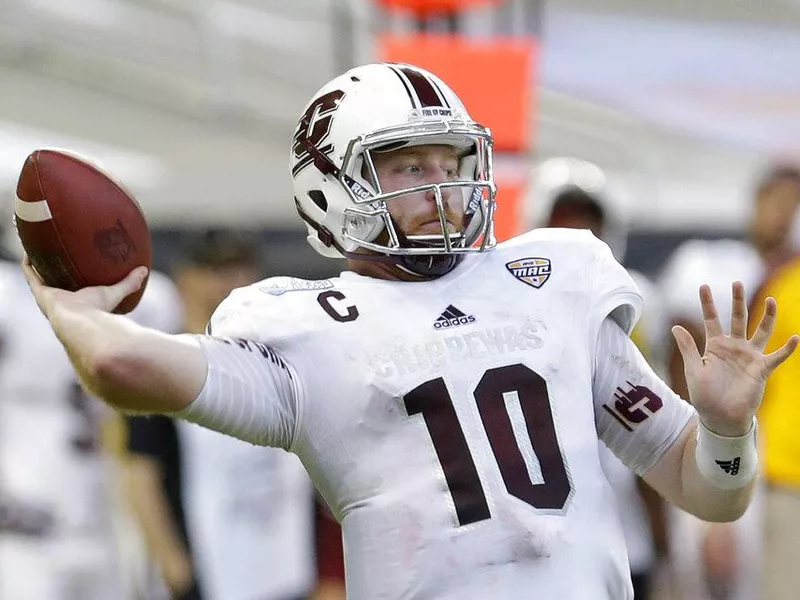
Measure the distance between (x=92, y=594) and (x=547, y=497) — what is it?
278 cm

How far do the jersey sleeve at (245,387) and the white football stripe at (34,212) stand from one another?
0.87ft

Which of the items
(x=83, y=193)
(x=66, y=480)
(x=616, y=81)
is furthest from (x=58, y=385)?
(x=616, y=81)

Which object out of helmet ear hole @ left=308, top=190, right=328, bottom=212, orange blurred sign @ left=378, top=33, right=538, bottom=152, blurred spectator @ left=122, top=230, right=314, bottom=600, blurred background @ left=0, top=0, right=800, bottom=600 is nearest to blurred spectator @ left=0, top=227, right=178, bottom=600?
blurred spectator @ left=122, top=230, right=314, bottom=600

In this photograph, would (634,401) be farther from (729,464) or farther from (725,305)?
(725,305)

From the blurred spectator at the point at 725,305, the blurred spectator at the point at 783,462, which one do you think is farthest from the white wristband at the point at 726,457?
the blurred spectator at the point at 725,305

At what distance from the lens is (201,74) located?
10672 millimetres

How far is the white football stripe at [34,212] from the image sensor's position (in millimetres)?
2119

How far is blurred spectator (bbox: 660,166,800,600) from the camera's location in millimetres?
4680

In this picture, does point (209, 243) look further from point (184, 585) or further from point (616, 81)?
point (616, 81)

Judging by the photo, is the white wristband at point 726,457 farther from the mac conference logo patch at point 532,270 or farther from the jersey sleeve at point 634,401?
the mac conference logo patch at point 532,270

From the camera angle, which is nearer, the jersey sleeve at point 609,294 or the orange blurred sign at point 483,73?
the jersey sleeve at point 609,294

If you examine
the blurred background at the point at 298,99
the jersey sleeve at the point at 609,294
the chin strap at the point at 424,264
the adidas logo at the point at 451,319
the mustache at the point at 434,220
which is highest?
the mustache at the point at 434,220

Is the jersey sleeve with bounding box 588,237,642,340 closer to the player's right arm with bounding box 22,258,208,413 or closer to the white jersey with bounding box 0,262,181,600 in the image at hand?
the player's right arm with bounding box 22,258,208,413

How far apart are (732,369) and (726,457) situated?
0.13m
